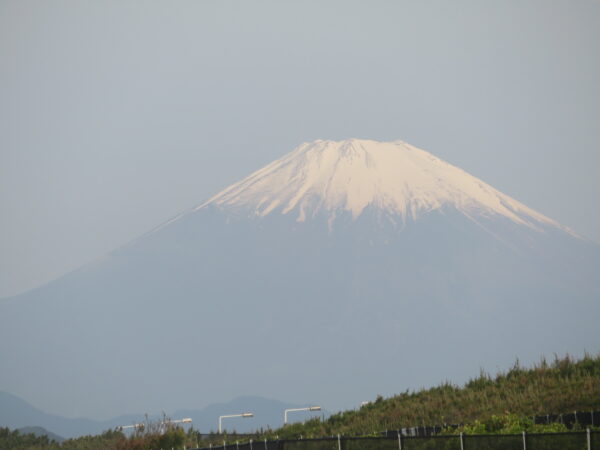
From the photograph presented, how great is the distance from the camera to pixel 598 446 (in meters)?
24.7

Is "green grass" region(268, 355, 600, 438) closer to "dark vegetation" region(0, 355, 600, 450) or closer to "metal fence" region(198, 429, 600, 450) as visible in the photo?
"dark vegetation" region(0, 355, 600, 450)

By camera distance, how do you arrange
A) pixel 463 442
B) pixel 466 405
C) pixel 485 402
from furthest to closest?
pixel 466 405, pixel 485 402, pixel 463 442

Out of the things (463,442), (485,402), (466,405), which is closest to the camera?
(463,442)

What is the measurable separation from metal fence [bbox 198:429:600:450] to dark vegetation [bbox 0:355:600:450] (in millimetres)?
12442

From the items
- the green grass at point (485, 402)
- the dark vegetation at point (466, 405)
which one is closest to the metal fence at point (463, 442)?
the dark vegetation at point (466, 405)

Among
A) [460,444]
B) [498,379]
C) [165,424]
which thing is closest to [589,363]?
[498,379]

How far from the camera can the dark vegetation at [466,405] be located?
48094mm

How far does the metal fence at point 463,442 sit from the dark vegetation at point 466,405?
1244cm

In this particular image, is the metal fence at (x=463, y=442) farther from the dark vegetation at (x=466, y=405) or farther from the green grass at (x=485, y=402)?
the green grass at (x=485, y=402)

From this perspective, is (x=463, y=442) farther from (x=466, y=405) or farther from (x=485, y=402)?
(x=466, y=405)

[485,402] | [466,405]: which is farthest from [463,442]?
[466,405]

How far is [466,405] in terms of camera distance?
53812mm

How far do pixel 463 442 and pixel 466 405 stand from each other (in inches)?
1014

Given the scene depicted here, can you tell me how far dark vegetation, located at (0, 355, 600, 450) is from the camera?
48.1 m
